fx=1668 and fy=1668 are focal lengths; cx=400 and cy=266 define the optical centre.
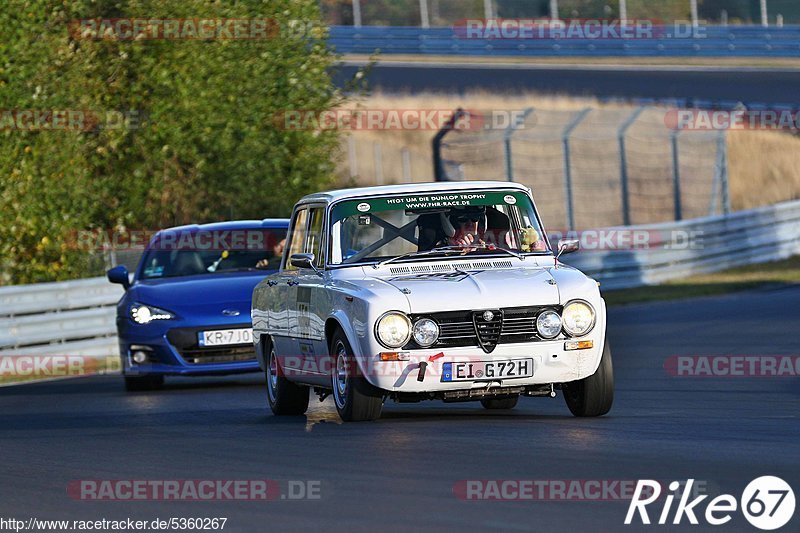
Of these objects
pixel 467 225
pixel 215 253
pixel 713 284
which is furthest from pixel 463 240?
pixel 713 284

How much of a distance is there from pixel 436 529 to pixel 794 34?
40669 millimetres

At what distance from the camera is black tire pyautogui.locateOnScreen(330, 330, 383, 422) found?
10516 millimetres

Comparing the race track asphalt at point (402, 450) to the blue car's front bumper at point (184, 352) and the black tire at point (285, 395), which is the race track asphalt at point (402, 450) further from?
the blue car's front bumper at point (184, 352)

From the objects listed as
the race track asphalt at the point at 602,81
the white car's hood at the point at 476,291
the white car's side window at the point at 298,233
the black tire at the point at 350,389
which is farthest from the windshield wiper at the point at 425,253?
the race track asphalt at the point at 602,81

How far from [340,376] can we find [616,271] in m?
18.6

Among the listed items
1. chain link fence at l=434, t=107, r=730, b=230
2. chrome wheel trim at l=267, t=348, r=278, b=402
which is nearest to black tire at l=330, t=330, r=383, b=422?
chrome wheel trim at l=267, t=348, r=278, b=402

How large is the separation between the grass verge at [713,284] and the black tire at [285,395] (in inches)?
557

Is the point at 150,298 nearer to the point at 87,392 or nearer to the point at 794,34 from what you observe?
the point at 87,392

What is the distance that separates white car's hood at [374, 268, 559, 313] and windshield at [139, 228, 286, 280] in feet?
19.1

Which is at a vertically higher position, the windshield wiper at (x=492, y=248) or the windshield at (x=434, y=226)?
the windshield at (x=434, y=226)

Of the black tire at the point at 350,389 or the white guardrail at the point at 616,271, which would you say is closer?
the black tire at the point at 350,389

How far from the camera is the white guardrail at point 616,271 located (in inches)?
830

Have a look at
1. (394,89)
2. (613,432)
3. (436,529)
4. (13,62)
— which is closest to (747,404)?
(613,432)

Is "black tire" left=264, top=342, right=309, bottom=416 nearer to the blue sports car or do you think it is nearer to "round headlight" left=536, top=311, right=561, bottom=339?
the blue sports car
